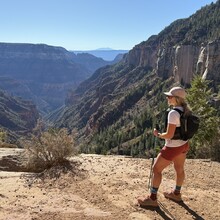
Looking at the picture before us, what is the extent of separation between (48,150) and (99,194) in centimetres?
239

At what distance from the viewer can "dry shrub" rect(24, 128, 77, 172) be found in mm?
9281

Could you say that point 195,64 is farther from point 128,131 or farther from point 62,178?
point 62,178

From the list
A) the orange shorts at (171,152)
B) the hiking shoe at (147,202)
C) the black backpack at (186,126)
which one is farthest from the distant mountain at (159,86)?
the black backpack at (186,126)

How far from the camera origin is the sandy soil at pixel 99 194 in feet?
21.7

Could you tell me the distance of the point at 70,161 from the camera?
9641 mm

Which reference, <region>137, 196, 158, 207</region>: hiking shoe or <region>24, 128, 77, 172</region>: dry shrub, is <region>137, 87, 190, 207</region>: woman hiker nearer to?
<region>137, 196, 158, 207</region>: hiking shoe

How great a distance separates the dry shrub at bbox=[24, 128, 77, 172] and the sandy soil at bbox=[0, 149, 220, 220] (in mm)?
422

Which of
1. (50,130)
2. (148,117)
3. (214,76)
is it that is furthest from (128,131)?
(50,130)

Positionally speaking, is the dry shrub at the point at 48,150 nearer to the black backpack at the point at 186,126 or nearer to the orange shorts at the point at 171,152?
the orange shorts at the point at 171,152

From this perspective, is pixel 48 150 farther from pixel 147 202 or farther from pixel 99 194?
pixel 147 202

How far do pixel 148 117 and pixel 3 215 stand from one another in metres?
113

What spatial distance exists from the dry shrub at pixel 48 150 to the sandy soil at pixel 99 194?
16.6 inches

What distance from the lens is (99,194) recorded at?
7.48 meters

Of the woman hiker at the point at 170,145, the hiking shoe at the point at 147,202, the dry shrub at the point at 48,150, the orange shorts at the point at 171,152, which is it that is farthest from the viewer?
the dry shrub at the point at 48,150
